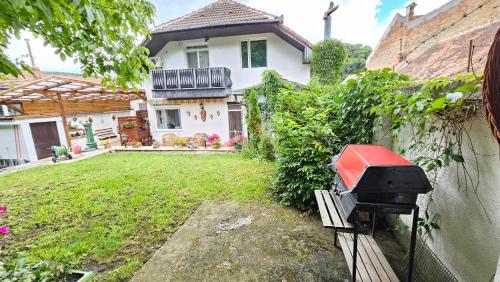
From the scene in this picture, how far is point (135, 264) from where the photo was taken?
2.70 meters

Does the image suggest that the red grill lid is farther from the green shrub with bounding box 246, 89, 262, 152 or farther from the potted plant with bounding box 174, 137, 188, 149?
the potted plant with bounding box 174, 137, 188, 149

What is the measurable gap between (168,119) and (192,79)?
2.99m

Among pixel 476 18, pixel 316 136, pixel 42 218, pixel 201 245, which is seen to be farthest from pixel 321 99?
pixel 42 218

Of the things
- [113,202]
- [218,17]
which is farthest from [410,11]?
[113,202]

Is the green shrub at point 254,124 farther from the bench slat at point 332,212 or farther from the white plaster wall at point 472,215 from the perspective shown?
the white plaster wall at point 472,215

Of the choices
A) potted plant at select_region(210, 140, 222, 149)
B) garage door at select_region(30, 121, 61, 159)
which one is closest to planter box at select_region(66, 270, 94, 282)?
potted plant at select_region(210, 140, 222, 149)

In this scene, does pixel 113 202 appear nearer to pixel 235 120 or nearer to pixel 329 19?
pixel 235 120

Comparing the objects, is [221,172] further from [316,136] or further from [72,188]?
[72,188]

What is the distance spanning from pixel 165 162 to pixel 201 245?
18.1ft

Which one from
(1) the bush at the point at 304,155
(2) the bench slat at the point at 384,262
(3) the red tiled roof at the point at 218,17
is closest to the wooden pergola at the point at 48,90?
(3) the red tiled roof at the point at 218,17

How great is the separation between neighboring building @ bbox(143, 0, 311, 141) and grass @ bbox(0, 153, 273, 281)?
3.79 metres

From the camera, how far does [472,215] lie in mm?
1671

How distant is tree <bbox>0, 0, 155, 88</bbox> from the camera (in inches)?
64.0

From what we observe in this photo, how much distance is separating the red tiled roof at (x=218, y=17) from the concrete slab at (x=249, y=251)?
843cm
